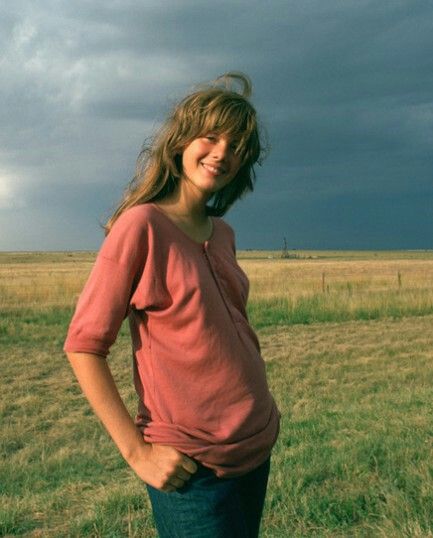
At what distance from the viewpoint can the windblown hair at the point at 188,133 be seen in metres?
1.71

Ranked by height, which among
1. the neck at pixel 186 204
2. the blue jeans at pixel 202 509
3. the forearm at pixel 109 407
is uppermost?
the neck at pixel 186 204

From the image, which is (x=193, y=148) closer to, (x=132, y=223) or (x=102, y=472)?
(x=132, y=223)

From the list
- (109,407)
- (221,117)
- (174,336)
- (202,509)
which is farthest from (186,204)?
(202,509)

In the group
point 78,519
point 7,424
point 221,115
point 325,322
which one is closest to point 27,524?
point 78,519

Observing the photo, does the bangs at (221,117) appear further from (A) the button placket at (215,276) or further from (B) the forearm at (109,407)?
(B) the forearm at (109,407)

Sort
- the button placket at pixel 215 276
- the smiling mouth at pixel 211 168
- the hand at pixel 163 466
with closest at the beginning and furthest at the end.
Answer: the hand at pixel 163 466
the button placket at pixel 215 276
the smiling mouth at pixel 211 168

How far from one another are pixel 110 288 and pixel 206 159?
442 millimetres

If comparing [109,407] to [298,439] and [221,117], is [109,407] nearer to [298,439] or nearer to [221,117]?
[221,117]

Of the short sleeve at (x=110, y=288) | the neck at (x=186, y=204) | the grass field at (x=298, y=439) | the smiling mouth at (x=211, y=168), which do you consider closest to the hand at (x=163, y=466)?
the short sleeve at (x=110, y=288)

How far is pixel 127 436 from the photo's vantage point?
1524mm

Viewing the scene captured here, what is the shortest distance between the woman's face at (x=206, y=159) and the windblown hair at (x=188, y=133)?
16 millimetres

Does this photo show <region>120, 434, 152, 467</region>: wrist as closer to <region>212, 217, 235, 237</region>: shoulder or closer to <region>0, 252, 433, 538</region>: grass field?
<region>212, 217, 235, 237</region>: shoulder

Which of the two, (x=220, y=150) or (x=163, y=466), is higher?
(x=220, y=150)

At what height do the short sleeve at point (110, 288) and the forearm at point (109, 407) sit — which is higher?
the short sleeve at point (110, 288)
